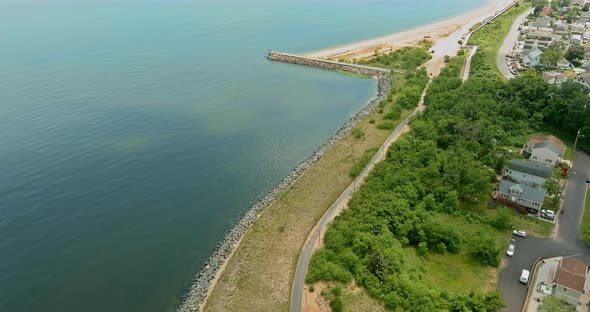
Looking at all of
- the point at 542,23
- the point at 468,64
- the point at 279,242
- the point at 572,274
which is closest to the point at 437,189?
the point at 572,274

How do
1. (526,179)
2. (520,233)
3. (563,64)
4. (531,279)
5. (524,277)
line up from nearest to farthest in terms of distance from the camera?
(524,277) < (531,279) < (520,233) < (526,179) < (563,64)

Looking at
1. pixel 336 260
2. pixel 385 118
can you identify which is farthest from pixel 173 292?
pixel 385 118

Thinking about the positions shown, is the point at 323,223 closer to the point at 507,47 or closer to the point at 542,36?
the point at 507,47

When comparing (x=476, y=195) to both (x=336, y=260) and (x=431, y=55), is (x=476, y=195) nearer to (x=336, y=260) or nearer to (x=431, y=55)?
(x=336, y=260)

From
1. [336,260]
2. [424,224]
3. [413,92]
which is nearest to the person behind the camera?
[336,260]

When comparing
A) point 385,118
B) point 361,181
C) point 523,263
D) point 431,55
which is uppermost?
point 431,55

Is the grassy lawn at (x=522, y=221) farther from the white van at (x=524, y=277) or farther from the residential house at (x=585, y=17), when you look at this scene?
the residential house at (x=585, y=17)

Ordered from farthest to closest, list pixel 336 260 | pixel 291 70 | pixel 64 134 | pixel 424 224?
pixel 291 70
pixel 64 134
pixel 424 224
pixel 336 260
